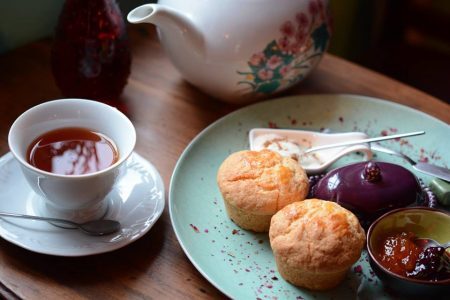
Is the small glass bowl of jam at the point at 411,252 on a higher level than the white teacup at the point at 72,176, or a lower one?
lower

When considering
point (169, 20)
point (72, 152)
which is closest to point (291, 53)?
point (169, 20)

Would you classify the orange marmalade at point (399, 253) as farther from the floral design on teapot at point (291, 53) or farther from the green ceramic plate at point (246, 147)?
the floral design on teapot at point (291, 53)

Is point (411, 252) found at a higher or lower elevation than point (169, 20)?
lower

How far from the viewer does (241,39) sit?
1.19m

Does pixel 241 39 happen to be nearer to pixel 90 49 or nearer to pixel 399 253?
pixel 90 49

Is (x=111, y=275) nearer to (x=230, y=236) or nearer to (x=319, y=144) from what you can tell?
(x=230, y=236)

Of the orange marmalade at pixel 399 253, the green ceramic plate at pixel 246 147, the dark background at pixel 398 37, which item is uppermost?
the orange marmalade at pixel 399 253

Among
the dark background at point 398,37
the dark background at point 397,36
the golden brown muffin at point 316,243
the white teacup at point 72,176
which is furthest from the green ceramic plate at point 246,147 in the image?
the dark background at point 397,36

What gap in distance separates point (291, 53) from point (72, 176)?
570 millimetres

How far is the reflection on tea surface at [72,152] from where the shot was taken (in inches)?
37.5

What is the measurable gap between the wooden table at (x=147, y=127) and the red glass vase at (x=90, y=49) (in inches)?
3.8

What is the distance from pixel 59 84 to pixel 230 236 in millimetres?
517

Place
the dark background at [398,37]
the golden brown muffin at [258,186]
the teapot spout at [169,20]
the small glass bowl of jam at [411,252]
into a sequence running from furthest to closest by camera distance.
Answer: the dark background at [398,37]
the teapot spout at [169,20]
the golden brown muffin at [258,186]
the small glass bowl of jam at [411,252]

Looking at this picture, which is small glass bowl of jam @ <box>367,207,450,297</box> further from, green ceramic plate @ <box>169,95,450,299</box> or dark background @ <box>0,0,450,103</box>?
dark background @ <box>0,0,450,103</box>
